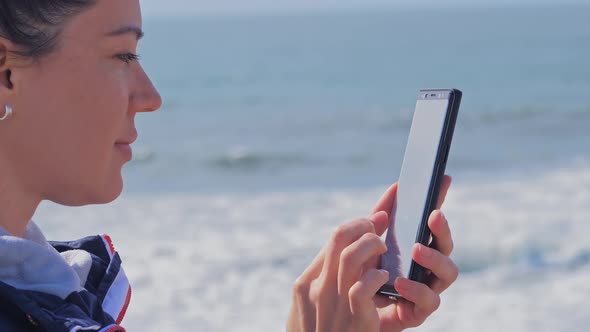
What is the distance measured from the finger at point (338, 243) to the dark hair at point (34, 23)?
0.56 meters

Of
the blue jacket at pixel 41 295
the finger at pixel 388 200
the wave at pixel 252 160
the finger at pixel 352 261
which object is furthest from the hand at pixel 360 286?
the wave at pixel 252 160

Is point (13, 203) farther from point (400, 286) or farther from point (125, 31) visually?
point (400, 286)

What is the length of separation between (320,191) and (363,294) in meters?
10.2

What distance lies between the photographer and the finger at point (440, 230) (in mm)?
1617

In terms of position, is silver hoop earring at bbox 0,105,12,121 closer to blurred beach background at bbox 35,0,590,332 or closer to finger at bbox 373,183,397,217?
finger at bbox 373,183,397,217

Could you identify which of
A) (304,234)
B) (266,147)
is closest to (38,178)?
(304,234)

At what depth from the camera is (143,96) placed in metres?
1.42

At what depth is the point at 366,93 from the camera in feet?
82.9

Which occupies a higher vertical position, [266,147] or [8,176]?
[266,147]

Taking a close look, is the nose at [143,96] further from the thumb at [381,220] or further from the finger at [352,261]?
the thumb at [381,220]

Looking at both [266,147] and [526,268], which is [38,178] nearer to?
[526,268]

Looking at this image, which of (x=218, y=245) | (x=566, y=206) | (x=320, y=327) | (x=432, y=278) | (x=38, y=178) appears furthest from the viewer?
(x=566, y=206)

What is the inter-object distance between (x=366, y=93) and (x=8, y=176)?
24100 mm

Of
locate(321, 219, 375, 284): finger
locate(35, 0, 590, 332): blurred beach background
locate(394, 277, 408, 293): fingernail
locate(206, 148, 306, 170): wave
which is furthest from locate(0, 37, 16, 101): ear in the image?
locate(206, 148, 306, 170): wave
